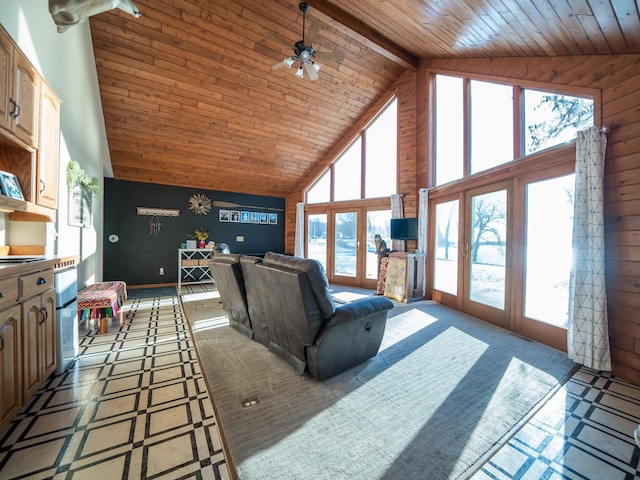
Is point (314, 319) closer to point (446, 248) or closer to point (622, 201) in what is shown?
point (622, 201)

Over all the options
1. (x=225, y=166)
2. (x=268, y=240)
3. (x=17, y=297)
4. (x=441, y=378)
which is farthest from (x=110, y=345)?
(x=268, y=240)

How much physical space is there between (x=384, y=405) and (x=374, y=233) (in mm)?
4627

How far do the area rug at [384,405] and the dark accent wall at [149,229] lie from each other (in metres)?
4.06

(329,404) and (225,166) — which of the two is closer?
(329,404)

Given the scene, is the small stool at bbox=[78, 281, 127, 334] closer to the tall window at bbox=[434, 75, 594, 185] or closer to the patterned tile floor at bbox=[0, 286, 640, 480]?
the patterned tile floor at bbox=[0, 286, 640, 480]

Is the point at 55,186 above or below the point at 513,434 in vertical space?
above

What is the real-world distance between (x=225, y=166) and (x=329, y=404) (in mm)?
5839

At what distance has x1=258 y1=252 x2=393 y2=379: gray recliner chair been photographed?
2008 mm

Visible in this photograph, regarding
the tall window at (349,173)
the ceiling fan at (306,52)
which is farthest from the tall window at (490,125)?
the tall window at (349,173)

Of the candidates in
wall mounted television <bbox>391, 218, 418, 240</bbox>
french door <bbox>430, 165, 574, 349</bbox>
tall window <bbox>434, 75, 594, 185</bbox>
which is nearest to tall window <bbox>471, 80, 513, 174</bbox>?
tall window <bbox>434, 75, 594, 185</bbox>

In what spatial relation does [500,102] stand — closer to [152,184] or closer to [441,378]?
[441,378]

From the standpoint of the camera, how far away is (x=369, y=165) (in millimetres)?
6297

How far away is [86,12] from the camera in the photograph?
81.7 inches

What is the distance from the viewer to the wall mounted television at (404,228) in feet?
16.9
